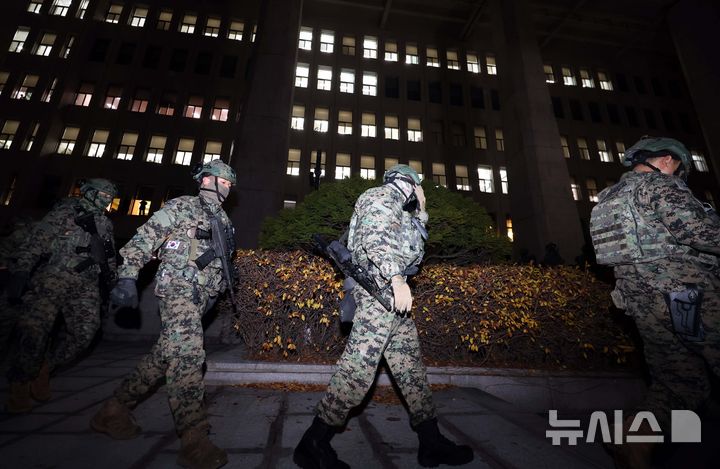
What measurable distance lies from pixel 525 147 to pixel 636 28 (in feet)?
66.4

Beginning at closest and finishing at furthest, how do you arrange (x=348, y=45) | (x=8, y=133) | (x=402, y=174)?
(x=402, y=174)
(x=8, y=133)
(x=348, y=45)

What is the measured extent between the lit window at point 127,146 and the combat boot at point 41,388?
65.3 feet

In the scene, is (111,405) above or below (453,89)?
below

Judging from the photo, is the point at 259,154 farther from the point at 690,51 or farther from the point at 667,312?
the point at 690,51

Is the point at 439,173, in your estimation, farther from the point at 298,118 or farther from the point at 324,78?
the point at 324,78

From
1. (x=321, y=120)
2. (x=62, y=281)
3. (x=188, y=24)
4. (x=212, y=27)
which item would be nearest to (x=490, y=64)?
(x=321, y=120)

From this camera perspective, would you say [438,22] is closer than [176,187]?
No

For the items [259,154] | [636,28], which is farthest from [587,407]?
[636,28]

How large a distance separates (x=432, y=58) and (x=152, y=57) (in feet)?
66.1

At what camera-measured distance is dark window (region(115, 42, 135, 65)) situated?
66.3 feet

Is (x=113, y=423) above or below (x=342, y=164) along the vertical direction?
below

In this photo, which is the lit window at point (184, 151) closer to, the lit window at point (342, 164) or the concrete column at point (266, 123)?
the lit window at point (342, 164)

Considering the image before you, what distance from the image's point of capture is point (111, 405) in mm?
2277

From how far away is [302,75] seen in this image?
817 inches
